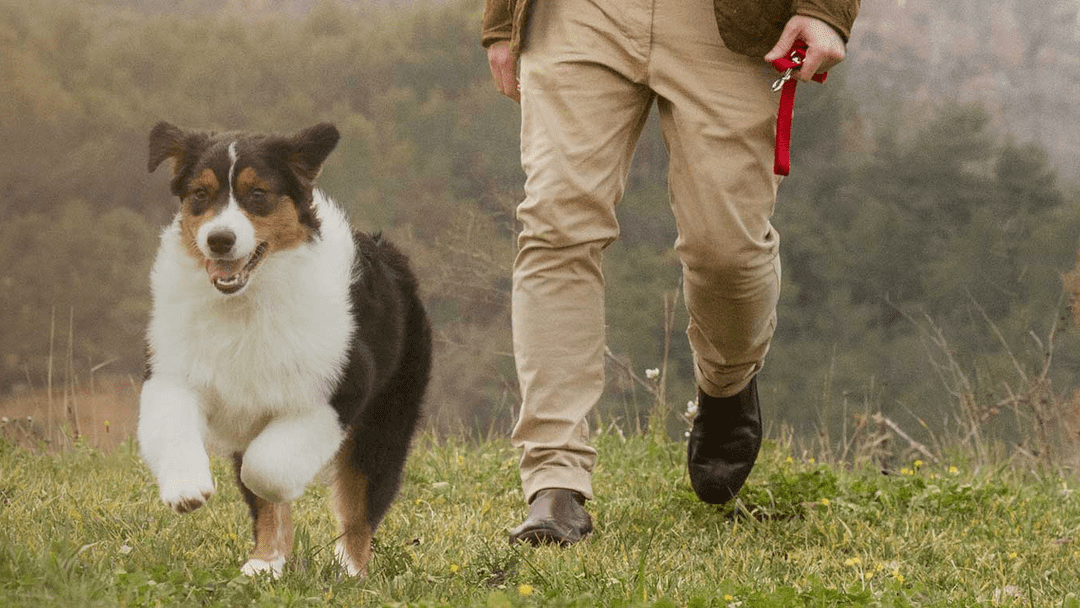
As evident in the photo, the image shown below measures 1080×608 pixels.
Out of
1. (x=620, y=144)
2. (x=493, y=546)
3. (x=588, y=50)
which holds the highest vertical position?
(x=588, y=50)

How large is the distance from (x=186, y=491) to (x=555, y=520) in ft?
3.46

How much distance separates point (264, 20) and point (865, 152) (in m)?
10.3

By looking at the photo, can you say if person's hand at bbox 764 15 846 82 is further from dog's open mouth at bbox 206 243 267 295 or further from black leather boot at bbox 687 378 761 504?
dog's open mouth at bbox 206 243 267 295

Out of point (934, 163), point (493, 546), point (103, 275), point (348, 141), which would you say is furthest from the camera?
point (934, 163)

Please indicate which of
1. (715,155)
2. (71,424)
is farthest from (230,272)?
(71,424)

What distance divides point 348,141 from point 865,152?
897 centimetres

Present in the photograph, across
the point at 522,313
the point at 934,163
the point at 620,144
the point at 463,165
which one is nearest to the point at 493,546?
the point at 522,313

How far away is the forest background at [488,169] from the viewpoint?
1577 cm

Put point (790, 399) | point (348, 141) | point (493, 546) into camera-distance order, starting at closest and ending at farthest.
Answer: point (493, 546) < point (790, 399) < point (348, 141)

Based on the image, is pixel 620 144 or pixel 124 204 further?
pixel 124 204

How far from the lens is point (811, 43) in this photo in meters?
3.00

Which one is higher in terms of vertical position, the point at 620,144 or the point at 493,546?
the point at 620,144

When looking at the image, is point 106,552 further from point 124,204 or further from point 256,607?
point 124,204

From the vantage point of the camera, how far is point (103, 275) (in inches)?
643
